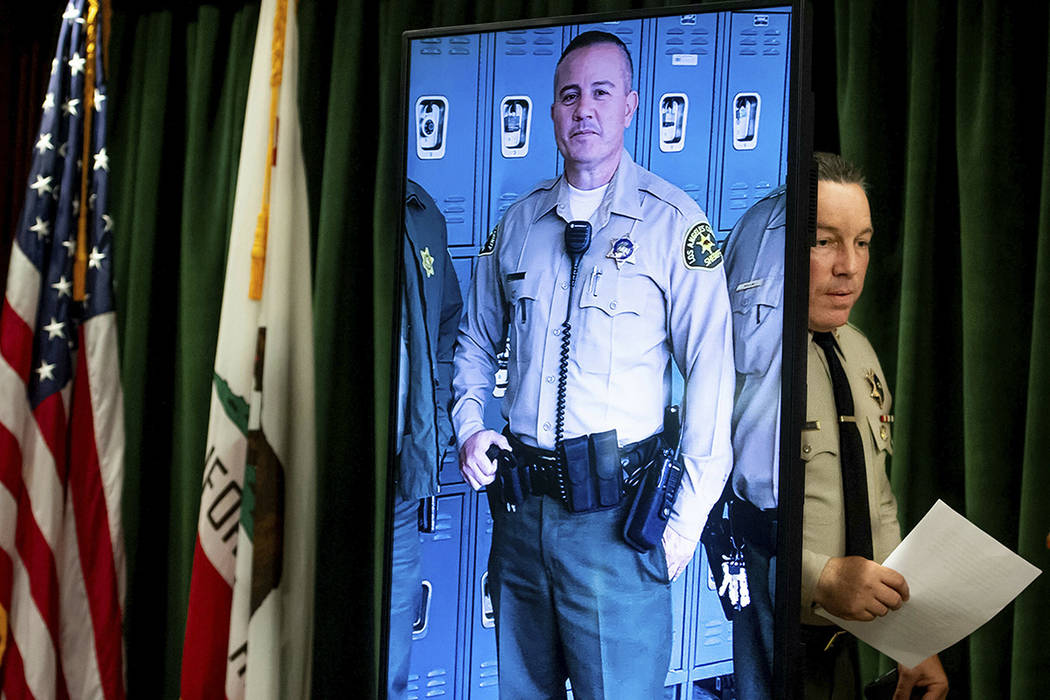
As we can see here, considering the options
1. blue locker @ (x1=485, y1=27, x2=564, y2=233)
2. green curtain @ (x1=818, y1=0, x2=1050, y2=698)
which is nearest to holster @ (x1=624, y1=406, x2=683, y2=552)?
blue locker @ (x1=485, y1=27, x2=564, y2=233)

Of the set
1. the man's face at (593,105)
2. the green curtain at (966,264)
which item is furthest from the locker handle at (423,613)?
the green curtain at (966,264)

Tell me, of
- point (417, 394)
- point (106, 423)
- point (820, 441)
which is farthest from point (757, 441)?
point (106, 423)

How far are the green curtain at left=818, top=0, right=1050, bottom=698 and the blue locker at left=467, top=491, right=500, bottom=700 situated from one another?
0.85 meters

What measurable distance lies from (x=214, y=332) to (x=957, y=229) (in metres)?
1.71

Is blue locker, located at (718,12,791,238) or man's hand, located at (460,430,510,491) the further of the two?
man's hand, located at (460,430,510,491)

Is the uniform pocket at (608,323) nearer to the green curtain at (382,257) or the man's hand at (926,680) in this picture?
the green curtain at (382,257)

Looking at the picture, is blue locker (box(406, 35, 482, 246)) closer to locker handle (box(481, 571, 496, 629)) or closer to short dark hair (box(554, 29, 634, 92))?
short dark hair (box(554, 29, 634, 92))

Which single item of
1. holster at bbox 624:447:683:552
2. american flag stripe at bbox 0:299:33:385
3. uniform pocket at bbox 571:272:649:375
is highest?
uniform pocket at bbox 571:272:649:375

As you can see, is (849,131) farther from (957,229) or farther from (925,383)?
(925,383)

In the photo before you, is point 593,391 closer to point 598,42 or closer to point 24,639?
point 598,42

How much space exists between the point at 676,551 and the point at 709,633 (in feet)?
0.41

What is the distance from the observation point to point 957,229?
1.96 metres

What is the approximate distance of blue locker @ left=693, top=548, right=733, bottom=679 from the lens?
1409 millimetres

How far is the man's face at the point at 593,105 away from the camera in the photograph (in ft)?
5.03
